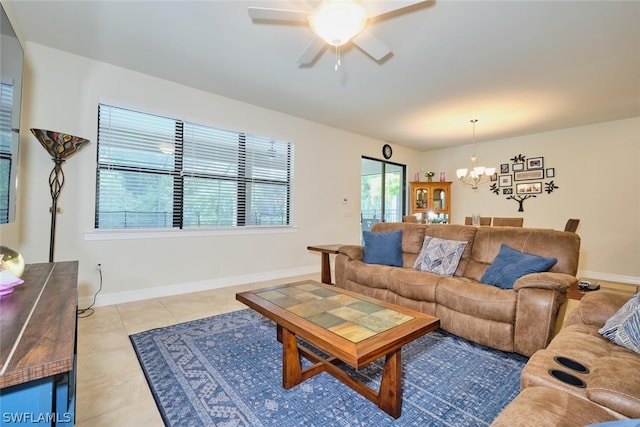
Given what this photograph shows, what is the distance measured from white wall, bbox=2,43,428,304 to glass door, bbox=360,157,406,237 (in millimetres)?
1212

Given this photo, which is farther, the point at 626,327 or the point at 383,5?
the point at 383,5

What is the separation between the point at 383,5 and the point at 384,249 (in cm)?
232

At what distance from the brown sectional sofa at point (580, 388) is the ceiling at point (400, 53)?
7.51 ft

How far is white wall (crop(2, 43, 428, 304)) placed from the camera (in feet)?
8.85

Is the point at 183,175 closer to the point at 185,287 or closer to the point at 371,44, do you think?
the point at 185,287

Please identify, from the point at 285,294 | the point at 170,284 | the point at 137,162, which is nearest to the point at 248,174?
the point at 137,162

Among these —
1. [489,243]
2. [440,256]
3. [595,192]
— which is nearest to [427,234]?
[440,256]

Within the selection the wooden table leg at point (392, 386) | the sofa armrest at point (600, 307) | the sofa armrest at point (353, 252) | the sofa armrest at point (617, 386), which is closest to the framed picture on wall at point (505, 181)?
the sofa armrest at point (353, 252)

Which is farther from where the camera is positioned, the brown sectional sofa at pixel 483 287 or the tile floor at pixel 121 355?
the brown sectional sofa at pixel 483 287

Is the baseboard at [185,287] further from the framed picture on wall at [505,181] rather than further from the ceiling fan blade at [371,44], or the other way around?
the framed picture on wall at [505,181]

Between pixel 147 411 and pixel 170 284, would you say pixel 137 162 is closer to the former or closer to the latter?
pixel 170 284

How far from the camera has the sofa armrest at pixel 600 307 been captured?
5.32ft

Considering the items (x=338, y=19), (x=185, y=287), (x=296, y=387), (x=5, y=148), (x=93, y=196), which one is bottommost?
(x=296, y=387)

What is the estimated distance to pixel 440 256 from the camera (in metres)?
2.91
